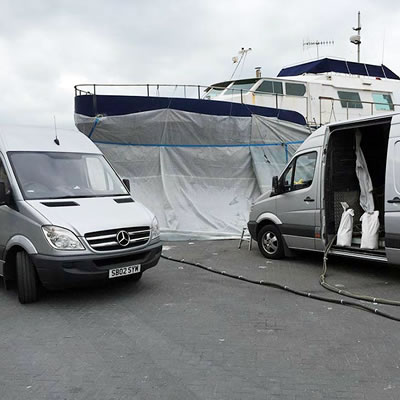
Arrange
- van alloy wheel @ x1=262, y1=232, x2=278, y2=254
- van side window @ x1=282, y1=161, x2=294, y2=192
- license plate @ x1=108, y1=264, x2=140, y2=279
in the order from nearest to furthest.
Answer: license plate @ x1=108, y1=264, x2=140, y2=279 → van side window @ x1=282, y1=161, x2=294, y2=192 → van alloy wheel @ x1=262, y1=232, x2=278, y2=254

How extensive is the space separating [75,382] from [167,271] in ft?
13.1

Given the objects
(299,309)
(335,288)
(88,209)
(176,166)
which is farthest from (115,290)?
(176,166)

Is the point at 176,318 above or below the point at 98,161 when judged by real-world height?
below

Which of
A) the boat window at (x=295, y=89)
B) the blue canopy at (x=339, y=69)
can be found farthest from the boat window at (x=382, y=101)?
the boat window at (x=295, y=89)

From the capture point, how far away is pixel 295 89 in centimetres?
1478

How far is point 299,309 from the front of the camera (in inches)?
203

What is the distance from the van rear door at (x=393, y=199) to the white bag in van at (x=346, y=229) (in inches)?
35.6

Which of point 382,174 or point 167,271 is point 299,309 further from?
point 382,174

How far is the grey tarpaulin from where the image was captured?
1127cm

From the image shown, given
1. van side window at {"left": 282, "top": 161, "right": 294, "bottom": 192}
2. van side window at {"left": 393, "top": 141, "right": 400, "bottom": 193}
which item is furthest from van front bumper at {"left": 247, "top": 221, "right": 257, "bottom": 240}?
van side window at {"left": 393, "top": 141, "right": 400, "bottom": 193}

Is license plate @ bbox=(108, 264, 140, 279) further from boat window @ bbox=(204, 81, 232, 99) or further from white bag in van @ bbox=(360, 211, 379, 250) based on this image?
boat window @ bbox=(204, 81, 232, 99)

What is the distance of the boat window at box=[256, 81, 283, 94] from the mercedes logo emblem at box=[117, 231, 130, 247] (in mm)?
10060

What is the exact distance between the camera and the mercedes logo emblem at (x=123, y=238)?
213 inches

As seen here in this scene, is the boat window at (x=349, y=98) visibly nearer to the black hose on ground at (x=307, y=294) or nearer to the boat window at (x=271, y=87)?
the boat window at (x=271, y=87)
